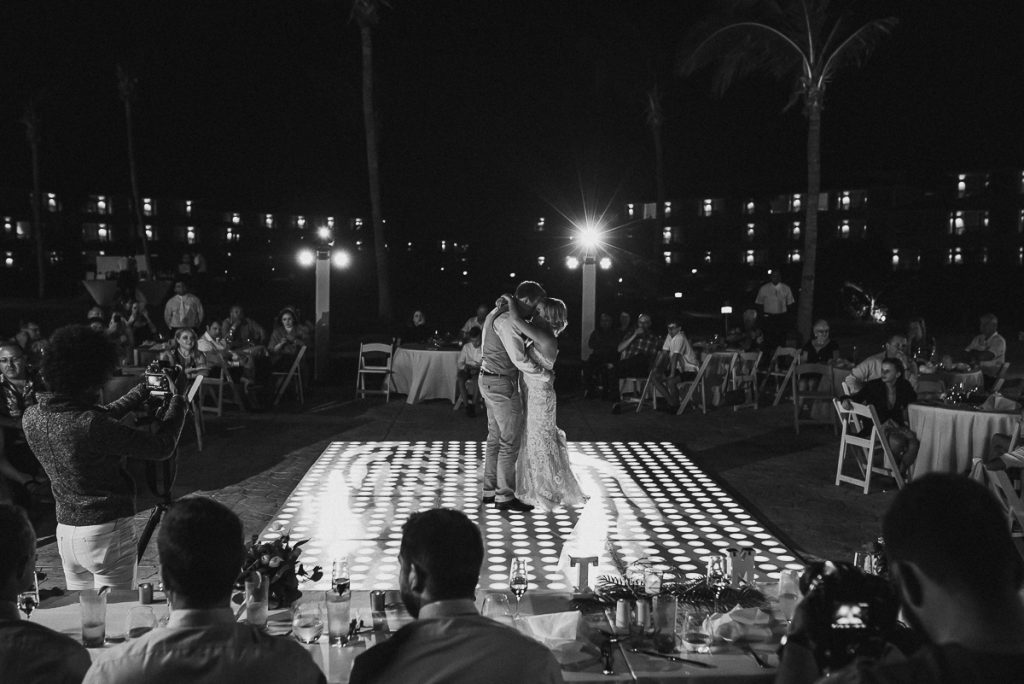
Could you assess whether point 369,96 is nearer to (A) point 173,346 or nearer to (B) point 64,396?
(A) point 173,346

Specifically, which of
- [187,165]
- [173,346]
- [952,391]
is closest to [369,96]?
[173,346]

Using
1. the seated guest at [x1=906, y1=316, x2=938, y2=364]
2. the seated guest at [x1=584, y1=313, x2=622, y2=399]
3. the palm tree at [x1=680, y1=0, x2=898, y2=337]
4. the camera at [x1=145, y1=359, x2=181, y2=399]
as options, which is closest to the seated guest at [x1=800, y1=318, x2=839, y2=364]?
the seated guest at [x1=906, y1=316, x2=938, y2=364]

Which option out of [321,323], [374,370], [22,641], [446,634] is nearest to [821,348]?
[374,370]

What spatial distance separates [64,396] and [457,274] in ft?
108

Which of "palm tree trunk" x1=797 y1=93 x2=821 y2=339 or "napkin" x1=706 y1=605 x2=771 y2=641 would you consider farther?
"palm tree trunk" x1=797 y1=93 x2=821 y2=339

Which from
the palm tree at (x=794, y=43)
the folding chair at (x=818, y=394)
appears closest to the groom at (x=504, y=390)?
the folding chair at (x=818, y=394)

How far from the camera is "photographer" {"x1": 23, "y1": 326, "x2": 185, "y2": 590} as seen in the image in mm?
2965

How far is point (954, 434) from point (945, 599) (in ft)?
20.8

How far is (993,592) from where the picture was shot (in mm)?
1326

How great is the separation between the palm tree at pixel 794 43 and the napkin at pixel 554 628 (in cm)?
1294

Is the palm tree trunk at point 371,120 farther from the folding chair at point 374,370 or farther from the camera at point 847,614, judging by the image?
the camera at point 847,614

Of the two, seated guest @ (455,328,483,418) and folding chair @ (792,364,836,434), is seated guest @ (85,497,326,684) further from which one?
seated guest @ (455,328,483,418)

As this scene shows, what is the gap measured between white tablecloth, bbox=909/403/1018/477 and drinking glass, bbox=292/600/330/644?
5601 mm

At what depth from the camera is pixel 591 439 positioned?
946cm
